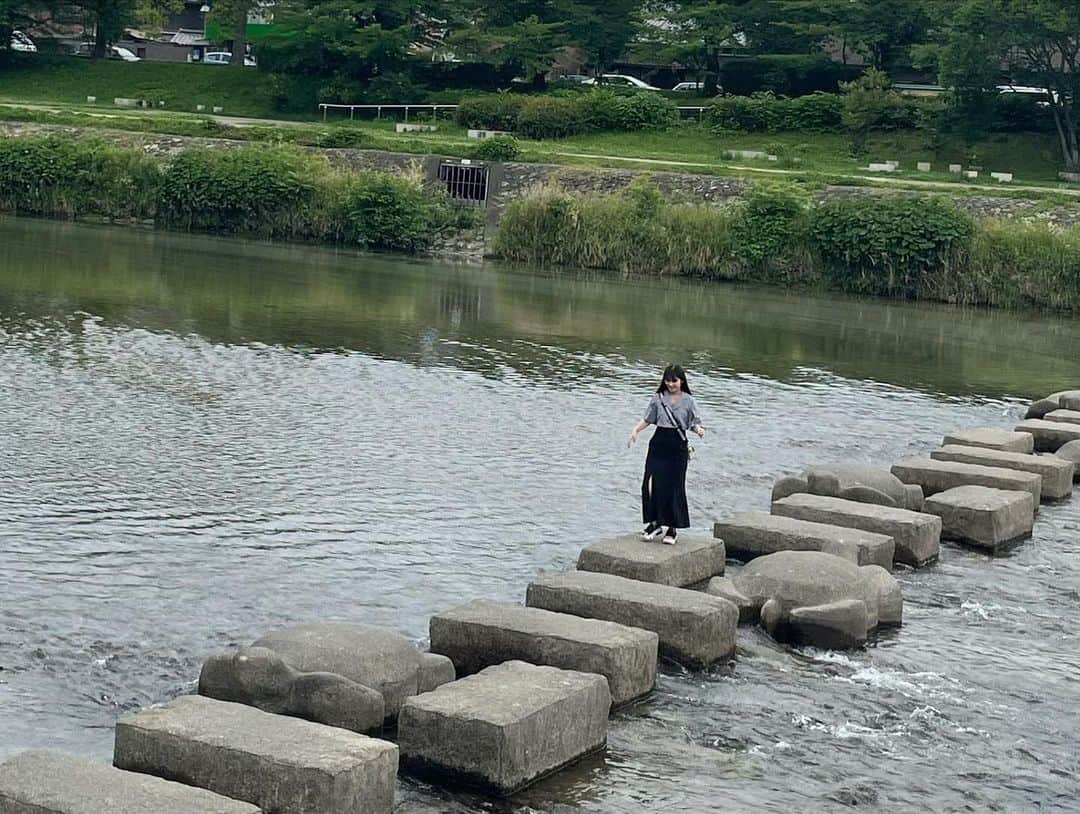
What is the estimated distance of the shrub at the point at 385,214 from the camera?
54.3 metres

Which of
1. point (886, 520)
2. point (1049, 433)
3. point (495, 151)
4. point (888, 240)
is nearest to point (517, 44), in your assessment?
point (495, 151)

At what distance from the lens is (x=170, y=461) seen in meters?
21.2

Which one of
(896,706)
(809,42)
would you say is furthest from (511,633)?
(809,42)

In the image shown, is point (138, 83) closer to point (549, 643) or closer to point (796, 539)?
point (796, 539)

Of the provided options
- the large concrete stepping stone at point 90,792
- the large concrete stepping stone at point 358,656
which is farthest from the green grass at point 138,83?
the large concrete stepping stone at point 90,792

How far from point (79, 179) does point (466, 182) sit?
41.8 ft

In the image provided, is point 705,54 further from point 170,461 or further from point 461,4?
point 170,461

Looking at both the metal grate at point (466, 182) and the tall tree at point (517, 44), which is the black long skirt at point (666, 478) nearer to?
the metal grate at point (466, 182)

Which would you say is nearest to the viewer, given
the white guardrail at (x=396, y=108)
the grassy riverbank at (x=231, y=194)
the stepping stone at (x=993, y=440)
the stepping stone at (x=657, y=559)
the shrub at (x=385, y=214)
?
the stepping stone at (x=657, y=559)

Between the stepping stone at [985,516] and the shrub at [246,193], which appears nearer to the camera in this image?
the stepping stone at [985,516]

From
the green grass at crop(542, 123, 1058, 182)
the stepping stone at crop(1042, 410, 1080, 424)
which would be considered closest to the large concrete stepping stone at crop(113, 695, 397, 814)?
the stepping stone at crop(1042, 410, 1080, 424)

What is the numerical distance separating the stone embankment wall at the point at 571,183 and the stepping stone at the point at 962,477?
31094 millimetres

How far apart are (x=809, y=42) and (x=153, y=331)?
5071cm

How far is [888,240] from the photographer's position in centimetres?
4900
